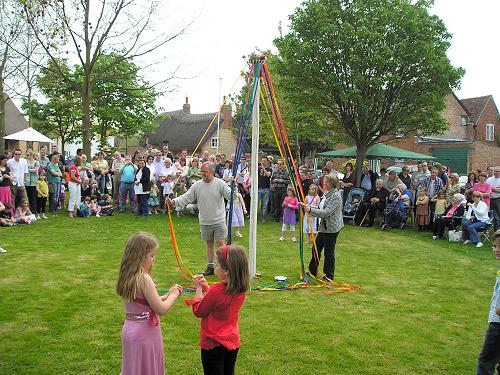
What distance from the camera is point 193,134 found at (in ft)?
143

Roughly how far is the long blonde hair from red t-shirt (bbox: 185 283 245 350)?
434 mm

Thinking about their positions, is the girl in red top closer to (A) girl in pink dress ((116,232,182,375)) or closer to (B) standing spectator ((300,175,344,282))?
(A) girl in pink dress ((116,232,182,375))

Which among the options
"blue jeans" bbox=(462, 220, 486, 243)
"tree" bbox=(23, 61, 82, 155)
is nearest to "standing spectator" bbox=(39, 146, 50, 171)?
"blue jeans" bbox=(462, 220, 486, 243)

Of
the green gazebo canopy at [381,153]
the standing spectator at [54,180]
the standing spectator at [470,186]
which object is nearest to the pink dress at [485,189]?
the standing spectator at [470,186]

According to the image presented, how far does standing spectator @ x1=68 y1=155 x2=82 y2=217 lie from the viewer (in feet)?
41.3

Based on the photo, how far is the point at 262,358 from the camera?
4355mm

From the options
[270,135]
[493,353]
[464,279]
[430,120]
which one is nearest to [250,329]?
[493,353]

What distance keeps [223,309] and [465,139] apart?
123ft

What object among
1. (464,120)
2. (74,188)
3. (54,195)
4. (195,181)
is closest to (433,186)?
(195,181)

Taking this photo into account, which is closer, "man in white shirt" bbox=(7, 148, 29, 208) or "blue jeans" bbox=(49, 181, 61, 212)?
"man in white shirt" bbox=(7, 148, 29, 208)

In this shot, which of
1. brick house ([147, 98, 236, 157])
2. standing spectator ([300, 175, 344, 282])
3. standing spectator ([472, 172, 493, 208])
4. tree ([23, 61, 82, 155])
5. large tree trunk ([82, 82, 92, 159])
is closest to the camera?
standing spectator ([300, 175, 344, 282])

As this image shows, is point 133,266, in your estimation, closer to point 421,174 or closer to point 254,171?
point 254,171

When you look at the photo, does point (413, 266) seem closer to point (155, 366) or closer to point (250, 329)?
point (250, 329)

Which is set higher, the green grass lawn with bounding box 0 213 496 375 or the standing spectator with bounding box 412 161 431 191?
the standing spectator with bounding box 412 161 431 191
